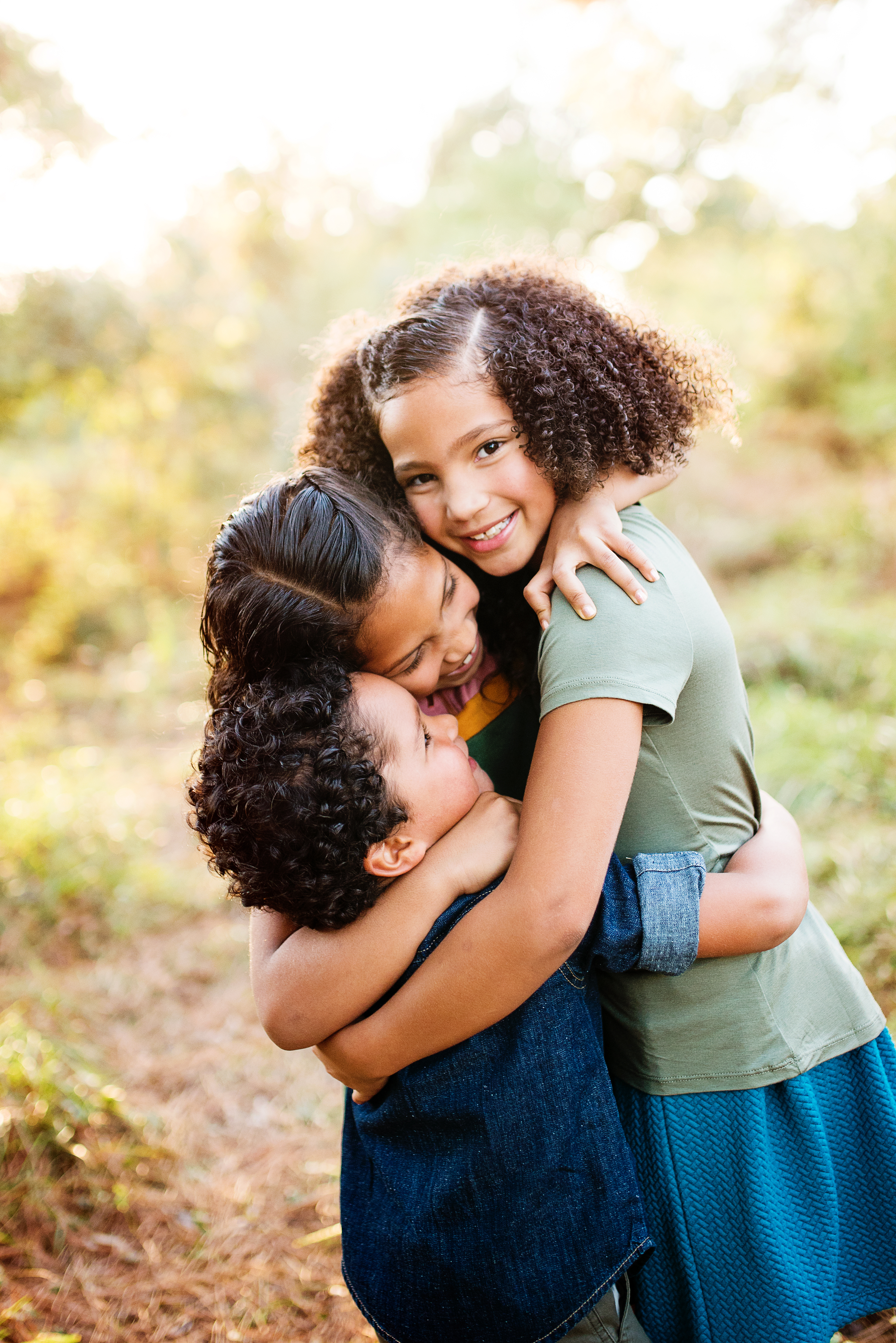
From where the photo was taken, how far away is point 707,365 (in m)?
1.90

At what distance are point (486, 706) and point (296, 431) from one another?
10.1 feet

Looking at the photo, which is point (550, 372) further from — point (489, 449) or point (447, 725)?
point (447, 725)

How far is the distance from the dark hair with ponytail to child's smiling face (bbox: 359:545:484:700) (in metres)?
0.03

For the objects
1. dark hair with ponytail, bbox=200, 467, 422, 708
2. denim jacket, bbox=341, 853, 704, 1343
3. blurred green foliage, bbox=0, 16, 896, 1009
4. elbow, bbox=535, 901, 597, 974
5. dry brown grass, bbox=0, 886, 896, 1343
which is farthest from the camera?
blurred green foliage, bbox=0, 16, 896, 1009

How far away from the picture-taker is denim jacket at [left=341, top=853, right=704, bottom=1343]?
137cm

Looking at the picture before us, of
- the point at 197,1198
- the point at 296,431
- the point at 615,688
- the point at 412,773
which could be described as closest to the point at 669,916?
the point at 615,688

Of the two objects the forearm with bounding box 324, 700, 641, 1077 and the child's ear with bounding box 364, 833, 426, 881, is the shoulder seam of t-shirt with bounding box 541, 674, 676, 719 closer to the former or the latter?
the forearm with bounding box 324, 700, 641, 1077

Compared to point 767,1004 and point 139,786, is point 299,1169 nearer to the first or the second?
point 767,1004

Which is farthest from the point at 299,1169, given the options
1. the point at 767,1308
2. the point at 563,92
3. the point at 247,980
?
the point at 563,92

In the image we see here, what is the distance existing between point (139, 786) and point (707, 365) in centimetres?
564

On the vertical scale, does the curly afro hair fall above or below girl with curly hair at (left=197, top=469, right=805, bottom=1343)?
above

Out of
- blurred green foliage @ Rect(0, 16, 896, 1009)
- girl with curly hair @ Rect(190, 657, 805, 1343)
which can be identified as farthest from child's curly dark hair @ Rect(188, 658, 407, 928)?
blurred green foliage @ Rect(0, 16, 896, 1009)

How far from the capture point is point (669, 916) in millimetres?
1354

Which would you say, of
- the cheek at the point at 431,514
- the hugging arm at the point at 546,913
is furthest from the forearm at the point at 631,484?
the hugging arm at the point at 546,913
